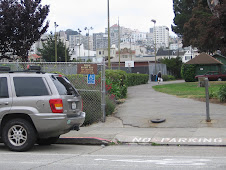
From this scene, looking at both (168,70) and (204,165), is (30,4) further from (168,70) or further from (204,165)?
(168,70)

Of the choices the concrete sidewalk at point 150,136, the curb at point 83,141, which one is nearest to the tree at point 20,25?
the concrete sidewalk at point 150,136

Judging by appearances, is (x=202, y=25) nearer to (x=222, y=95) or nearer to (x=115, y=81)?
(x=115, y=81)

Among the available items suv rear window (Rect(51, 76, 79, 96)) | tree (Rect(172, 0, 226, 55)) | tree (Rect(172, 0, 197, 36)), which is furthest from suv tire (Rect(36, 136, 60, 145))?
tree (Rect(172, 0, 197, 36))

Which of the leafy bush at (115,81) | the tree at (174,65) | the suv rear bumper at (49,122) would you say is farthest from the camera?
the tree at (174,65)

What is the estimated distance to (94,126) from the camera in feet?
41.5

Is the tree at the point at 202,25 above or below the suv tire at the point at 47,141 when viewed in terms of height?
above

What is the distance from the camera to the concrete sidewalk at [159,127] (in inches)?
392

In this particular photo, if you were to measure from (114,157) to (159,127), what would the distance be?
4520mm

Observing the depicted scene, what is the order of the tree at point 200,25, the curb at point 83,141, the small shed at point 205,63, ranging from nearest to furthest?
1. the curb at point 83,141
2. the tree at point 200,25
3. the small shed at point 205,63

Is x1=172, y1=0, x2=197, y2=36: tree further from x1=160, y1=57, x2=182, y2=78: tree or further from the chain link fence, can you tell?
the chain link fence

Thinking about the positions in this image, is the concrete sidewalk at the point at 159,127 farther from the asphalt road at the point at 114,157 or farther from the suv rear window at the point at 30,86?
the suv rear window at the point at 30,86

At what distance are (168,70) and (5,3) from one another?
150ft

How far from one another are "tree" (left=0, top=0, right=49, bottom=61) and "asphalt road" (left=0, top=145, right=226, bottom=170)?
1193 cm

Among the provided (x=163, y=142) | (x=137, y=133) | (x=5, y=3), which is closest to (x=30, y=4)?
(x=5, y=3)
